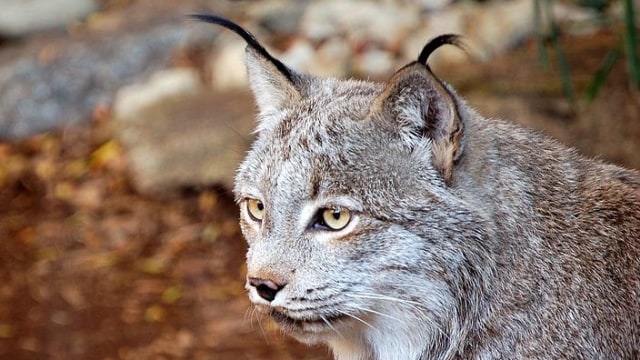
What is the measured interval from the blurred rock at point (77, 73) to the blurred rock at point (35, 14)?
2.79 feet

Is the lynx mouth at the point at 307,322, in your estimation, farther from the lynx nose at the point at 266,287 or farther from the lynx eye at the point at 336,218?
the lynx eye at the point at 336,218

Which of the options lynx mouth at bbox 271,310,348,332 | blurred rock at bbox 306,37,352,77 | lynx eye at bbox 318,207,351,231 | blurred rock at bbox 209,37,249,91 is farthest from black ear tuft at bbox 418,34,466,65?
blurred rock at bbox 209,37,249,91

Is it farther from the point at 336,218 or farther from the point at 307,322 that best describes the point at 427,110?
the point at 307,322

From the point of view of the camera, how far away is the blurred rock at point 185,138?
30.7 ft

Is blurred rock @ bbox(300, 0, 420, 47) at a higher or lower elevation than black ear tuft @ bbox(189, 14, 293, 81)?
lower

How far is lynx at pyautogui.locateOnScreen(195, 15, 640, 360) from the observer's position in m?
4.02

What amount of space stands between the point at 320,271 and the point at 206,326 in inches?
161

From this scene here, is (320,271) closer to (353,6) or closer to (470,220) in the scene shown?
(470,220)

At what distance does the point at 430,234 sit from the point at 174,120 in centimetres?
625

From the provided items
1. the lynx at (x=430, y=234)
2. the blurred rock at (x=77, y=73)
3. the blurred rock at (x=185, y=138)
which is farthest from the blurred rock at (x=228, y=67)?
the lynx at (x=430, y=234)

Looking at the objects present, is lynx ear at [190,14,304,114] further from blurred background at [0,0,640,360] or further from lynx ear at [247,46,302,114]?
blurred background at [0,0,640,360]

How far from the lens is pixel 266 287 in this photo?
403 centimetres

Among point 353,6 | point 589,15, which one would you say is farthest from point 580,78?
point 353,6

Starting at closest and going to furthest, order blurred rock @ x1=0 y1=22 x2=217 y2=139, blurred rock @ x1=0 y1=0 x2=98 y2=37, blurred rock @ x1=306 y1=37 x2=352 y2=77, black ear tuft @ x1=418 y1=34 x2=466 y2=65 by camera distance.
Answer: black ear tuft @ x1=418 y1=34 x2=466 y2=65
blurred rock @ x1=306 y1=37 x2=352 y2=77
blurred rock @ x1=0 y1=22 x2=217 y2=139
blurred rock @ x1=0 y1=0 x2=98 y2=37
